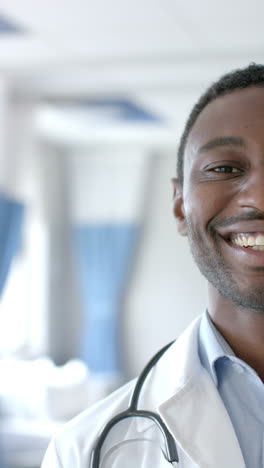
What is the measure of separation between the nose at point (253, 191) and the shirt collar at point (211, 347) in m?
0.21

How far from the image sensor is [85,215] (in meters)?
5.25

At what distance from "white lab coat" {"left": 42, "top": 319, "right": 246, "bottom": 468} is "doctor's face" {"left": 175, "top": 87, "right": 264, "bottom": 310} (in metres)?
0.14

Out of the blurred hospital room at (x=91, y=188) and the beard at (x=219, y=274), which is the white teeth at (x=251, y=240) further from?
the blurred hospital room at (x=91, y=188)

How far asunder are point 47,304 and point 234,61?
2.76 meters

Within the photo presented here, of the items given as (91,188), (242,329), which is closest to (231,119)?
(242,329)

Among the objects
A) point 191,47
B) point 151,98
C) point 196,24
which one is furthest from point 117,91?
point 196,24

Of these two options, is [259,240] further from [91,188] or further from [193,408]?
[91,188]

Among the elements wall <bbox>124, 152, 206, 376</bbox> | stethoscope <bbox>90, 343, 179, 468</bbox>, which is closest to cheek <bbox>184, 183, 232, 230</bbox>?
stethoscope <bbox>90, 343, 179, 468</bbox>

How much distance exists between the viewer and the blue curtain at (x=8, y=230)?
3326 mm

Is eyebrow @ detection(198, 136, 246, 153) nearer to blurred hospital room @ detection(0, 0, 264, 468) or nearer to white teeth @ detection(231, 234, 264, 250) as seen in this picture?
white teeth @ detection(231, 234, 264, 250)

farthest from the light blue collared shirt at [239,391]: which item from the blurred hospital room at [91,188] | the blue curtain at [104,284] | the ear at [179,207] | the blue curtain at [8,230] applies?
the blue curtain at [104,284]

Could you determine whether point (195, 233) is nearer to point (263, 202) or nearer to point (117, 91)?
point (263, 202)

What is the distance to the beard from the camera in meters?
0.88

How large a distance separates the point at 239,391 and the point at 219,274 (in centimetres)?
18
